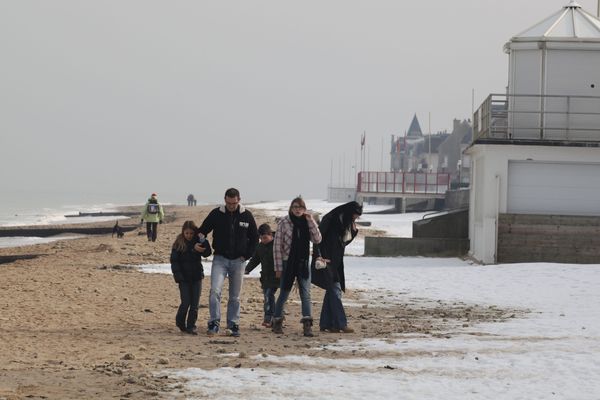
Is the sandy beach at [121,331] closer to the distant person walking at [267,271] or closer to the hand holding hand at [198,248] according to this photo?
the distant person walking at [267,271]

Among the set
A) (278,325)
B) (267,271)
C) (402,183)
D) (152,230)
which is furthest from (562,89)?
(402,183)

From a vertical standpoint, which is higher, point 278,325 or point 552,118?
point 552,118

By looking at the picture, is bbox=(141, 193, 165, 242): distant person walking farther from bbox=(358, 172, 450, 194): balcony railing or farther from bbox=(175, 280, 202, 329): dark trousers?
bbox=(358, 172, 450, 194): balcony railing

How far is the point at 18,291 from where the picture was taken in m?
17.0

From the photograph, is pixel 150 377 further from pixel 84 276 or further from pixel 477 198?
pixel 477 198

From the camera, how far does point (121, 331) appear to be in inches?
509

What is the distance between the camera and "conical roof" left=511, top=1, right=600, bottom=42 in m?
25.8

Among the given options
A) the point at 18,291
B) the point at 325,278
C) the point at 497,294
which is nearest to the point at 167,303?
the point at 18,291

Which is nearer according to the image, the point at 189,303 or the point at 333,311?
the point at 189,303

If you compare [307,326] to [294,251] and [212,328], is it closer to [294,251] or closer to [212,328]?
[294,251]

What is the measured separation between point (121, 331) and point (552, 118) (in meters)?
15.9

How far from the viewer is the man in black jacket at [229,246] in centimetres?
1273

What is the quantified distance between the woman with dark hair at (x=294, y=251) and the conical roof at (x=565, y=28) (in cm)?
1485

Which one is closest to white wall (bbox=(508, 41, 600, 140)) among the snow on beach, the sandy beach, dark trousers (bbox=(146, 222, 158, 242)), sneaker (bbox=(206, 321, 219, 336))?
the sandy beach
